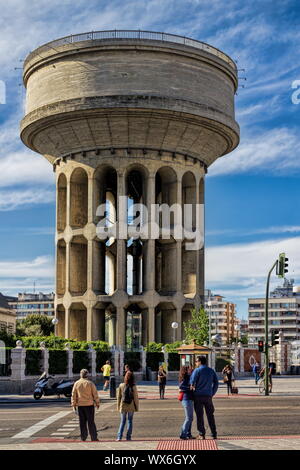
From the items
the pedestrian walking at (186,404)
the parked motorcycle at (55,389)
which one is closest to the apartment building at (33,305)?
the parked motorcycle at (55,389)

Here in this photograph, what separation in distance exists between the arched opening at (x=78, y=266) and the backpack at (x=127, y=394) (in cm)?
4473

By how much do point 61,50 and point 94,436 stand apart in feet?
149

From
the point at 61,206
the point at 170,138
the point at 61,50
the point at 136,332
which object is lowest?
the point at 136,332

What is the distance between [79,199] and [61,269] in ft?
19.1

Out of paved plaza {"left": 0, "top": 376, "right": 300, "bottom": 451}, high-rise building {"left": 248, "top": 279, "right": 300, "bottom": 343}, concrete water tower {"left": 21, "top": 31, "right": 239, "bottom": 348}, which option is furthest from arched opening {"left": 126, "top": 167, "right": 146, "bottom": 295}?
high-rise building {"left": 248, "top": 279, "right": 300, "bottom": 343}

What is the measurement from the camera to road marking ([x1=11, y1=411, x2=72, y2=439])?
1788 centimetres

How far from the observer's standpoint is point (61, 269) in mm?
63188

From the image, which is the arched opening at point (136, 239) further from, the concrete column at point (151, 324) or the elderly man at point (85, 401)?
the elderly man at point (85, 401)

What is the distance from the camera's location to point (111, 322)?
221ft

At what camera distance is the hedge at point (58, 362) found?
4238 centimetres

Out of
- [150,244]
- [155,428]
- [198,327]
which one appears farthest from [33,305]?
[155,428]
